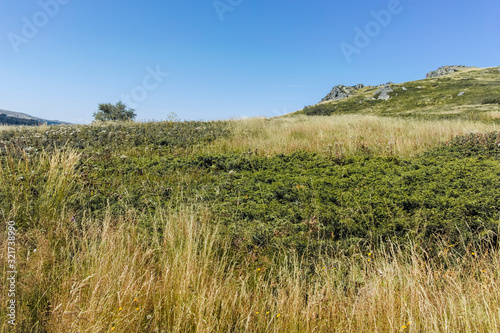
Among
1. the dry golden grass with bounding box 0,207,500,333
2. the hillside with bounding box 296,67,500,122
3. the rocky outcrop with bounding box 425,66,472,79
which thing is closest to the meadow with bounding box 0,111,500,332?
the dry golden grass with bounding box 0,207,500,333

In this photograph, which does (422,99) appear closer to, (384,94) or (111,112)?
(384,94)

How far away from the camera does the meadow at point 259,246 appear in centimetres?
185

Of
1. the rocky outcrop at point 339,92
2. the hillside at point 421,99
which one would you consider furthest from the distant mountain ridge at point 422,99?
the rocky outcrop at point 339,92

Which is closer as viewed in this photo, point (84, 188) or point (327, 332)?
point (327, 332)

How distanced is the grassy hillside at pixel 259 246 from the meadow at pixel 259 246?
0.8 inches

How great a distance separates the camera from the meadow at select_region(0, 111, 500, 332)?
185cm

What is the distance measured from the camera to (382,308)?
75.2 inches

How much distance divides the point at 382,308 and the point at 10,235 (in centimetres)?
337

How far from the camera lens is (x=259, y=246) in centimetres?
272

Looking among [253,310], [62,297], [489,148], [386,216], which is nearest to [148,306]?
[62,297]

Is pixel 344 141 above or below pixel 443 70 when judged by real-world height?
below

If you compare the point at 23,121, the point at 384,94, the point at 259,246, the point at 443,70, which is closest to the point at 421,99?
the point at 384,94

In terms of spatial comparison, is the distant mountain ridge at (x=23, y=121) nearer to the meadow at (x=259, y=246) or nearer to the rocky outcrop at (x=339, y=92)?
the meadow at (x=259, y=246)

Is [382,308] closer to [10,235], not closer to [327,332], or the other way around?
[327,332]
